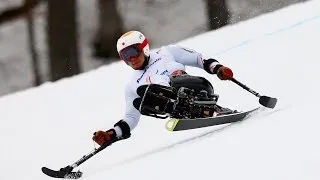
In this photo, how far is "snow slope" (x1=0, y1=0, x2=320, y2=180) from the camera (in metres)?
4.98

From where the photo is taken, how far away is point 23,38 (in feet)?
56.8

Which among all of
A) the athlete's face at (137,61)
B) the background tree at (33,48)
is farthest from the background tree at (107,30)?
the athlete's face at (137,61)

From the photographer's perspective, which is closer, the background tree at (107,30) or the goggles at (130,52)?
the goggles at (130,52)

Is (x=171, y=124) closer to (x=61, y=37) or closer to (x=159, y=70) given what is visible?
(x=159, y=70)

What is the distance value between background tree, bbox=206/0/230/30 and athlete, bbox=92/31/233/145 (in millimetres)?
9537

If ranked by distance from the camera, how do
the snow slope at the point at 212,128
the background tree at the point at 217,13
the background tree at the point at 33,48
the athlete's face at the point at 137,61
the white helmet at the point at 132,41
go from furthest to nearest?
the background tree at the point at 33,48, the background tree at the point at 217,13, the athlete's face at the point at 137,61, the white helmet at the point at 132,41, the snow slope at the point at 212,128

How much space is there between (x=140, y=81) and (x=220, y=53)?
3.90 metres

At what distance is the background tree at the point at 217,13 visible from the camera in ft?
53.2

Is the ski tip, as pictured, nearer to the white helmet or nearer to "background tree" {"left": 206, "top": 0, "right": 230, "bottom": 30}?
the white helmet

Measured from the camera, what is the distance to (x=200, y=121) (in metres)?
6.05

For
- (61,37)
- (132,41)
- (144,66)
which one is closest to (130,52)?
(132,41)

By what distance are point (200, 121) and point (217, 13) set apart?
1072cm

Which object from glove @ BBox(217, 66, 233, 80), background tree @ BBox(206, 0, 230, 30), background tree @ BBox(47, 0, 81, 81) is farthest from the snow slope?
background tree @ BBox(206, 0, 230, 30)

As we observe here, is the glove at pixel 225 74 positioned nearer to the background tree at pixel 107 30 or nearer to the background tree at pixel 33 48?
the background tree at pixel 107 30
